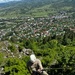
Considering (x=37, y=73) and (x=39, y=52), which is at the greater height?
(x=37, y=73)

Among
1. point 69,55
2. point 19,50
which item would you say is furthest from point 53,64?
point 19,50

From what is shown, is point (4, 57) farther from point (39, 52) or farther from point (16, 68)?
point (16, 68)

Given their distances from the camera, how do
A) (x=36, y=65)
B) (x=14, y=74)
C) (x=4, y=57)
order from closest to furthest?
(x=36, y=65) < (x=14, y=74) < (x=4, y=57)

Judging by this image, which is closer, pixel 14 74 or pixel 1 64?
pixel 14 74

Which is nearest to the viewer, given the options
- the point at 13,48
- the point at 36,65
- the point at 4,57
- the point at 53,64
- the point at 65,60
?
the point at 36,65

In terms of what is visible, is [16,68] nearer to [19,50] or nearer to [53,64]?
[53,64]

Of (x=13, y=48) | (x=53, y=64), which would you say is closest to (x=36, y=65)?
(x=53, y=64)

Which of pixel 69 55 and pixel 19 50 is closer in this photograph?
pixel 69 55

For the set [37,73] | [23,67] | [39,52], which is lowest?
[39,52]

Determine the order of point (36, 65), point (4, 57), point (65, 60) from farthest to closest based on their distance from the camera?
point (4, 57) < point (65, 60) < point (36, 65)
